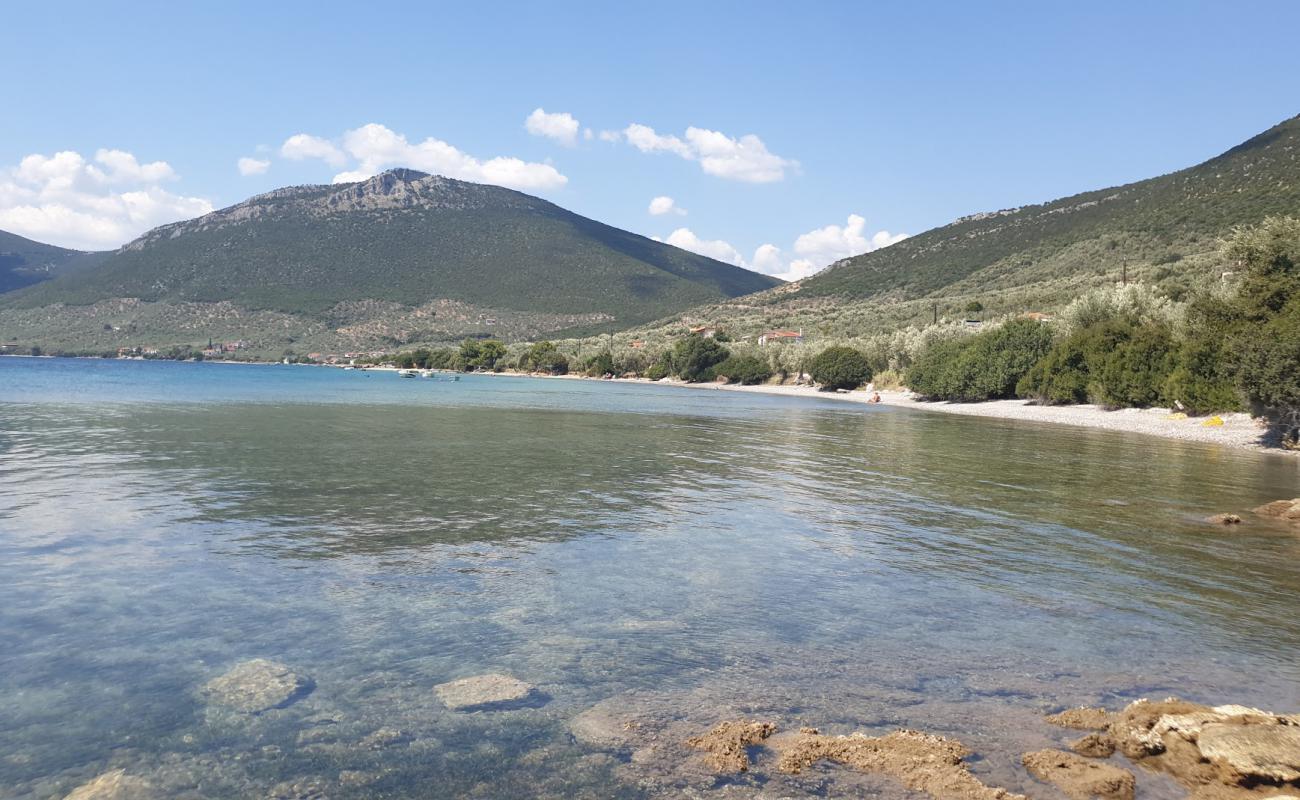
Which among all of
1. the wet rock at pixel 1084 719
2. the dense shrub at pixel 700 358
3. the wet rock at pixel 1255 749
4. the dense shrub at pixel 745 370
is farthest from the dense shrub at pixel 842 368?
the wet rock at pixel 1255 749

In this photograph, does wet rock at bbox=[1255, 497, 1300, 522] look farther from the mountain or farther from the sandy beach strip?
the mountain

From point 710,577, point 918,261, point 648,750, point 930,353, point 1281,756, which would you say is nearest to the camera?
point 1281,756

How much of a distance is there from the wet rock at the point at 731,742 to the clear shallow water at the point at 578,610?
36cm

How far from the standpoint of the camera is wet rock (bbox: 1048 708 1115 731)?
28.8 ft

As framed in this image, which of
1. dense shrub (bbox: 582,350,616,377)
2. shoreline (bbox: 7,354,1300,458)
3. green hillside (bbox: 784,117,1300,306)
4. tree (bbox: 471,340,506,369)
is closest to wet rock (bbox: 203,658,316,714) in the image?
shoreline (bbox: 7,354,1300,458)

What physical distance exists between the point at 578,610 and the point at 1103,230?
15215 centimetres

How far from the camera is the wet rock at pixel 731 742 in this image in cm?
778

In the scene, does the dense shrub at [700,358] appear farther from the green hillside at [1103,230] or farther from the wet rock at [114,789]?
the wet rock at [114,789]

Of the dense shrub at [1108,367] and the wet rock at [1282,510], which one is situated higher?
the dense shrub at [1108,367]

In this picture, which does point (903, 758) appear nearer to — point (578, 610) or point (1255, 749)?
point (1255, 749)

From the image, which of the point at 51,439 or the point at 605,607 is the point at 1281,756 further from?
the point at 51,439

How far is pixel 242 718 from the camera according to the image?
871 centimetres

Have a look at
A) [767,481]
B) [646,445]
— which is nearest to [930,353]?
[646,445]

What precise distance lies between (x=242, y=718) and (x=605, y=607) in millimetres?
5523
